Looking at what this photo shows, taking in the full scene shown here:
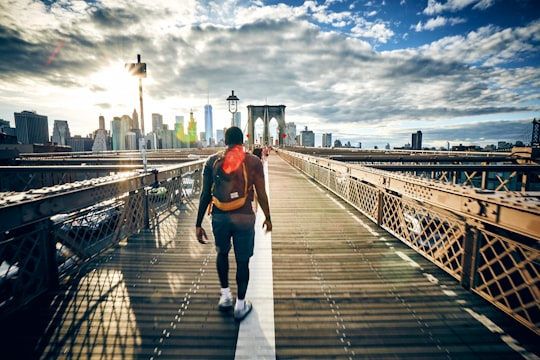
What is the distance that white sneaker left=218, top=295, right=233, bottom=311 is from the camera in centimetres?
274

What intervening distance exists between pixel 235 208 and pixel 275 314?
126 cm

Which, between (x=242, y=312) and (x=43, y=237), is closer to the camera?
(x=242, y=312)

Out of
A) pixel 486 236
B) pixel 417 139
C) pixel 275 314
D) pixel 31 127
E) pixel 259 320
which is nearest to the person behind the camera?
pixel 259 320

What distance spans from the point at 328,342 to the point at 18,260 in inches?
143

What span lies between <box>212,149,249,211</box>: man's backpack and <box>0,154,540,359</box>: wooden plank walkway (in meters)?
1.23

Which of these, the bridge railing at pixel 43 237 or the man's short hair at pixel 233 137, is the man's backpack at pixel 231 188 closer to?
the man's short hair at pixel 233 137

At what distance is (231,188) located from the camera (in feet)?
8.73

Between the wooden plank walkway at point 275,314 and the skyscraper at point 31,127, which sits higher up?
the skyscraper at point 31,127

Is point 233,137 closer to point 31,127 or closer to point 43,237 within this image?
point 43,237

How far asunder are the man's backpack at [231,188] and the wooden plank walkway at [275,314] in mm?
1235

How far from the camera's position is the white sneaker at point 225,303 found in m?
2.74

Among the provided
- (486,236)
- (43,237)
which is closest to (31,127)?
(43,237)

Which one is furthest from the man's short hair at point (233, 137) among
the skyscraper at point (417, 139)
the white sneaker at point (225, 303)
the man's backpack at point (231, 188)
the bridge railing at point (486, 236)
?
the skyscraper at point (417, 139)

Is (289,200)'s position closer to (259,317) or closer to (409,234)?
(409,234)
